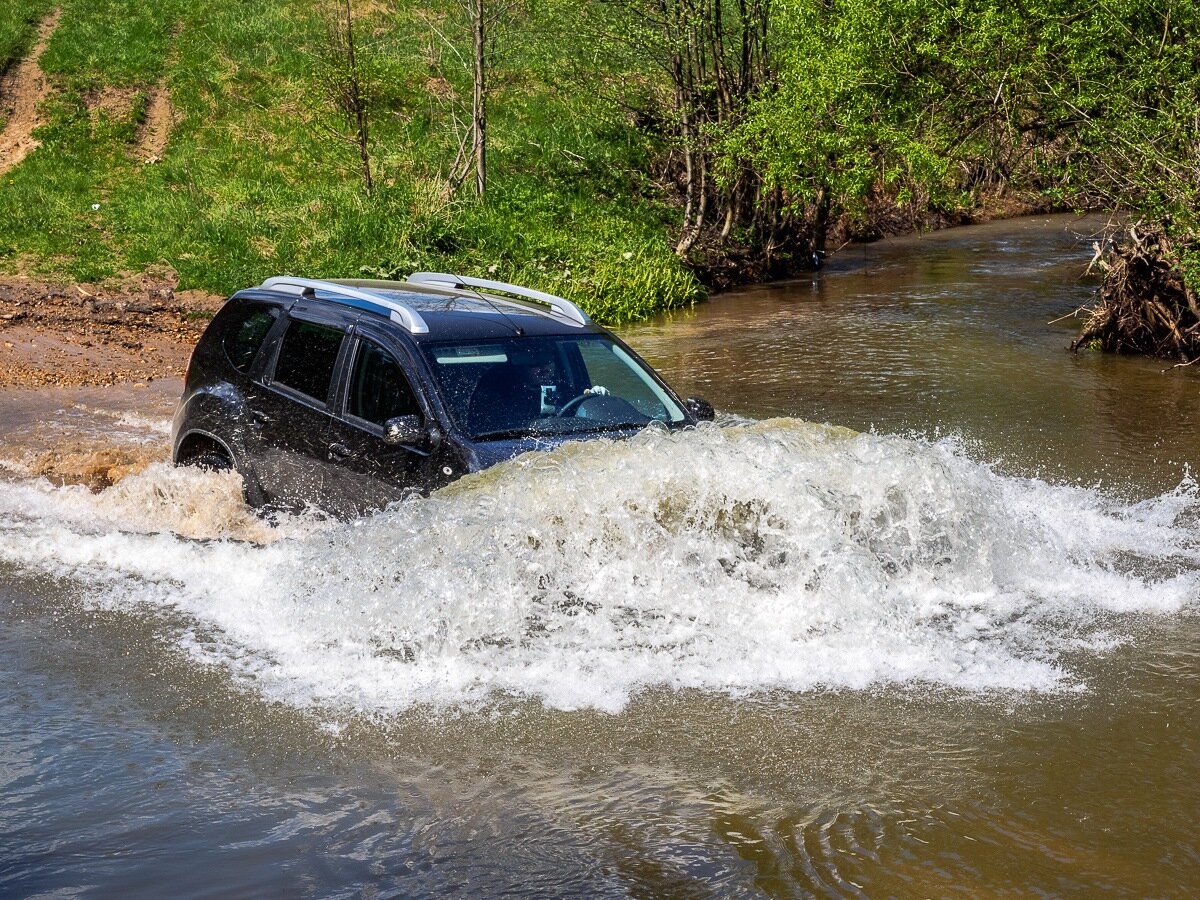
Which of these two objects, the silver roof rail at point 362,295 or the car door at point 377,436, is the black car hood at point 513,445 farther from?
the silver roof rail at point 362,295

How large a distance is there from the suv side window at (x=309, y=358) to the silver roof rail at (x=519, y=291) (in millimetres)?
1138

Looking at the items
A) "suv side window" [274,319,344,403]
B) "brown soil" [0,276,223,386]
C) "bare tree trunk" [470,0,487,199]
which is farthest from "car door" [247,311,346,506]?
"bare tree trunk" [470,0,487,199]

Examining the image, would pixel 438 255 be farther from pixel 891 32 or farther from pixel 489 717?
pixel 489 717

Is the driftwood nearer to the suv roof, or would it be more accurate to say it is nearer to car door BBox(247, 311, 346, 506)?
the suv roof

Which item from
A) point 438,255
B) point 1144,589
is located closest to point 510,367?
point 1144,589

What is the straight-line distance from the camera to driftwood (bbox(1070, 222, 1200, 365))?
15.3 meters

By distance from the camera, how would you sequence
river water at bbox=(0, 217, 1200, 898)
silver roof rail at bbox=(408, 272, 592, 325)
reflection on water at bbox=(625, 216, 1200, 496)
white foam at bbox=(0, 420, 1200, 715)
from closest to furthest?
river water at bbox=(0, 217, 1200, 898) → white foam at bbox=(0, 420, 1200, 715) → silver roof rail at bbox=(408, 272, 592, 325) → reflection on water at bbox=(625, 216, 1200, 496)

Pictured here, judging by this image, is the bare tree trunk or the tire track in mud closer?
the bare tree trunk

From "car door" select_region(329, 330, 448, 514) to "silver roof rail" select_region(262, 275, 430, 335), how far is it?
6.2 inches


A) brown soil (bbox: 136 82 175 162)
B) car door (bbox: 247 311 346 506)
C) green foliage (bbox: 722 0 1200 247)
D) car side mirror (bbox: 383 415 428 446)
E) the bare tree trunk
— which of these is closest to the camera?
car side mirror (bbox: 383 415 428 446)

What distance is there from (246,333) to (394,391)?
1.74 m

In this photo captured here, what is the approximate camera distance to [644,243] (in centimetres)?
2273

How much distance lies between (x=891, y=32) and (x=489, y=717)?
1442 cm

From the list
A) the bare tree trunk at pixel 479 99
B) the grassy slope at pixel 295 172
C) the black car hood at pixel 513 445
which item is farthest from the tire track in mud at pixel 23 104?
the black car hood at pixel 513 445
